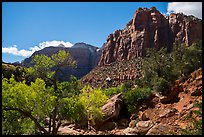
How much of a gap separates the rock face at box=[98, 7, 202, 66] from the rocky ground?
187 feet

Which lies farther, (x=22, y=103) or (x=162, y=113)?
(x=162, y=113)

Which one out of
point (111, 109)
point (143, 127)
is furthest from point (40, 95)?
point (111, 109)

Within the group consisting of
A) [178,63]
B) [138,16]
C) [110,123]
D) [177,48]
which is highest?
[138,16]

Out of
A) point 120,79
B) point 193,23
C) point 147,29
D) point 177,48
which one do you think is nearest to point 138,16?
point 147,29

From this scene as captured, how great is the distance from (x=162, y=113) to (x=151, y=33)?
67.1 m

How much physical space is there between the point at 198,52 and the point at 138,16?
67.3 meters

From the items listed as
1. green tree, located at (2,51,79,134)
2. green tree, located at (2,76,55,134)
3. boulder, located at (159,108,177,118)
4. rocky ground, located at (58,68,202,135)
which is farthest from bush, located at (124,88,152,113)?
green tree, located at (2,76,55,134)

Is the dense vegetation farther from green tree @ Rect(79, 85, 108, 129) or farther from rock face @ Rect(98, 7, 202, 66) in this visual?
rock face @ Rect(98, 7, 202, 66)

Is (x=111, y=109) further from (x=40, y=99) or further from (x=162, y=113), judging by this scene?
(x=40, y=99)

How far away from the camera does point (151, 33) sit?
8300 cm

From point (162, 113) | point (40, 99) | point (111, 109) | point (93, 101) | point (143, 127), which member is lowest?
point (143, 127)

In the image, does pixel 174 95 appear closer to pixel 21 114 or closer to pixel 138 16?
pixel 21 114

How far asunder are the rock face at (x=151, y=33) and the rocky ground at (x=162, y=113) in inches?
2239

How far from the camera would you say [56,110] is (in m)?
10.7
